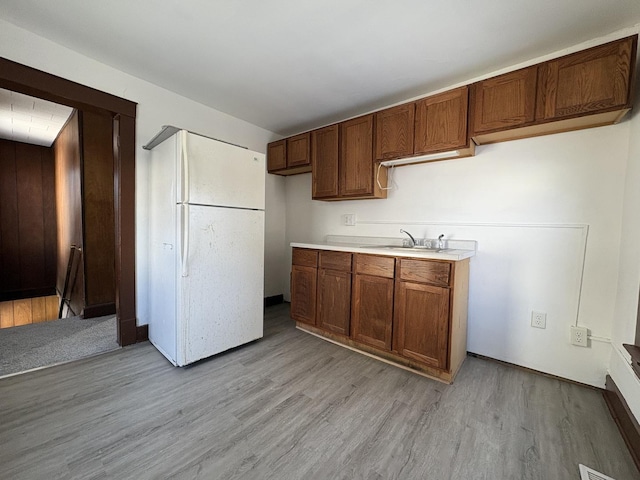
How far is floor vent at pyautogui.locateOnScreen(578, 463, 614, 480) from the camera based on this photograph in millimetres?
1167

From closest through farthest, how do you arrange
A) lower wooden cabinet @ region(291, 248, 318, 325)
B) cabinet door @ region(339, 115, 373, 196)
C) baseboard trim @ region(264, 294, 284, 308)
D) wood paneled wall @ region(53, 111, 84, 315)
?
cabinet door @ region(339, 115, 373, 196) < lower wooden cabinet @ region(291, 248, 318, 325) < wood paneled wall @ region(53, 111, 84, 315) < baseboard trim @ region(264, 294, 284, 308)

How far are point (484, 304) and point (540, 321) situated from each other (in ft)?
1.23

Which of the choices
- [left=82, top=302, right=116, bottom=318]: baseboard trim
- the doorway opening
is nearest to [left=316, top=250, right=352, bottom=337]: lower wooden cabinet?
the doorway opening

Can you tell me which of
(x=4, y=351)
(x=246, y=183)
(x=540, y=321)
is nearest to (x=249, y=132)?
(x=246, y=183)

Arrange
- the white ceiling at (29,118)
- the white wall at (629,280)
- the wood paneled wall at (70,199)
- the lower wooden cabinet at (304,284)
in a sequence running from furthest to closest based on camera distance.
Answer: the wood paneled wall at (70,199), the white ceiling at (29,118), the lower wooden cabinet at (304,284), the white wall at (629,280)

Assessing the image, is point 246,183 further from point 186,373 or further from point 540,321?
point 540,321

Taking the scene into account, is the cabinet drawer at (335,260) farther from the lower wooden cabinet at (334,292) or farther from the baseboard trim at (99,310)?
the baseboard trim at (99,310)

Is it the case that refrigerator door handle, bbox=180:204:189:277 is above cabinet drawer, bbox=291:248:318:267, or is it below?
above

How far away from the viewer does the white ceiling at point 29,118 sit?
9.88ft

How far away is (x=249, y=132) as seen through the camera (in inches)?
134

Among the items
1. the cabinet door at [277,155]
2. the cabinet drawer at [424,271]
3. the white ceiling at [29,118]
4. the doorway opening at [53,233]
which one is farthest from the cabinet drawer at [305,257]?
the white ceiling at [29,118]

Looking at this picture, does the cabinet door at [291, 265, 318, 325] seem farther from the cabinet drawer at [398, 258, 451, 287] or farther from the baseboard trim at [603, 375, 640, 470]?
the baseboard trim at [603, 375, 640, 470]

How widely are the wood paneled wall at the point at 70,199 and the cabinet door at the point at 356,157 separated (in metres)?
3.13

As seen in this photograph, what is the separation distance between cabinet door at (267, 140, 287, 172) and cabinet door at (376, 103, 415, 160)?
1.31 meters
